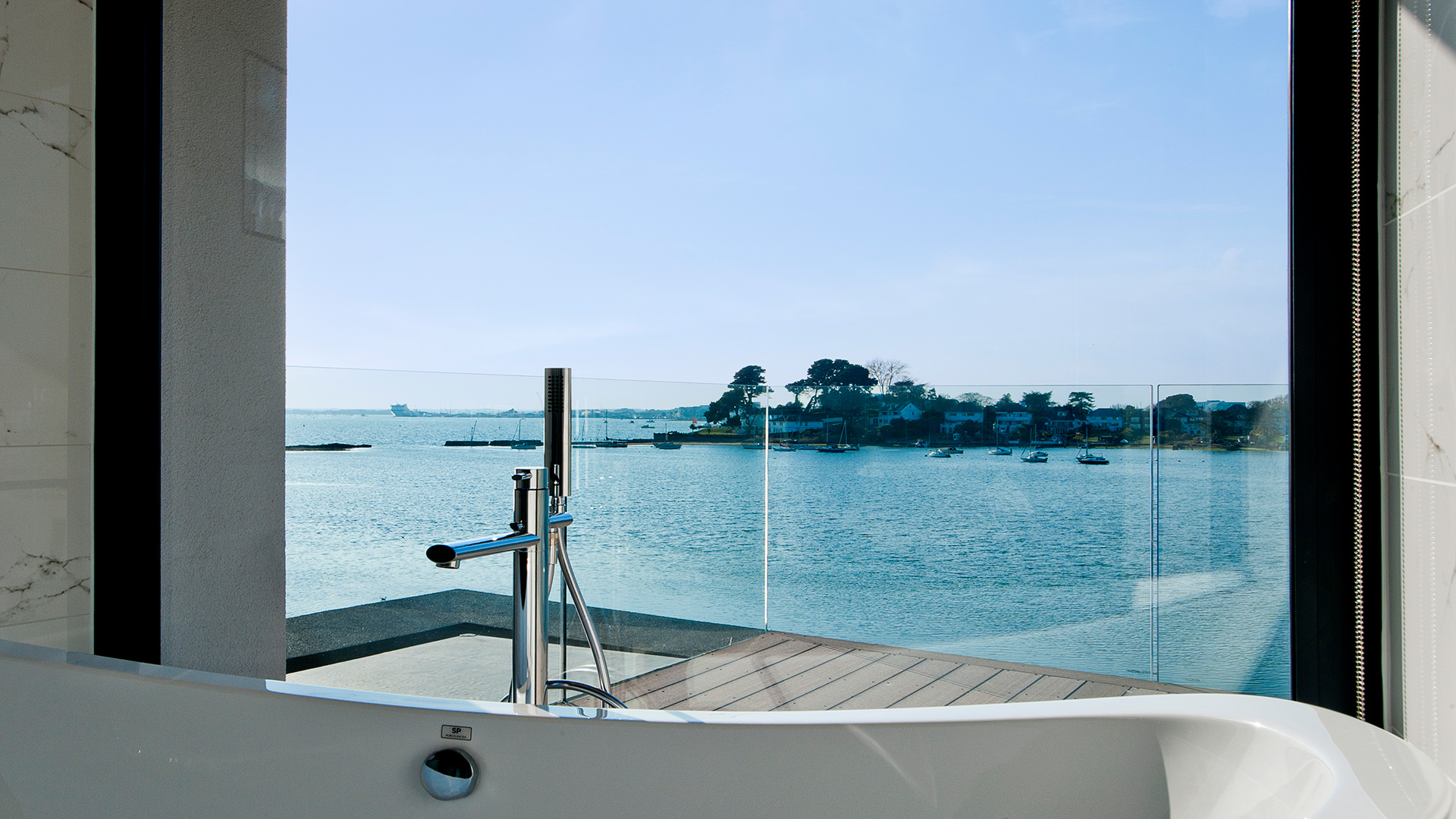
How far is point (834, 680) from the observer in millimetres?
2027

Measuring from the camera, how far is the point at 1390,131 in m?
0.93

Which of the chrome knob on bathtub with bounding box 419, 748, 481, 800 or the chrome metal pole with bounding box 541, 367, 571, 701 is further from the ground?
the chrome metal pole with bounding box 541, 367, 571, 701

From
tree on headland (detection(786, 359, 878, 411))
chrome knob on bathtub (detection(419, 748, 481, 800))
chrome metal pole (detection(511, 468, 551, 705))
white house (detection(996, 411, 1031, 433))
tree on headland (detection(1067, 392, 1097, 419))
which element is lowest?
chrome knob on bathtub (detection(419, 748, 481, 800))

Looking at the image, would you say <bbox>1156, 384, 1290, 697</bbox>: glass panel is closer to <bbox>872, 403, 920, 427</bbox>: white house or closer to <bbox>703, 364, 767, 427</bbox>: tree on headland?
<bbox>872, 403, 920, 427</bbox>: white house

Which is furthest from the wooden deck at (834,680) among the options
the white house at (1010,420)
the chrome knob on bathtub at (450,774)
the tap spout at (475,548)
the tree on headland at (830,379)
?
the chrome knob on bathtub at (450,774)

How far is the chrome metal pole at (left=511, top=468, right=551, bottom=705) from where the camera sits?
1343 millimetres

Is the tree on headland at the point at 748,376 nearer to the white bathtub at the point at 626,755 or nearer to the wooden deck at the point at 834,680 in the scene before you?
the wooden deck at the point at 834,680

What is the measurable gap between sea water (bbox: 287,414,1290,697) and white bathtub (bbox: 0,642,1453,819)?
0.48 meters

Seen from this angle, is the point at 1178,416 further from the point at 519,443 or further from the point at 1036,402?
the point at 519,443

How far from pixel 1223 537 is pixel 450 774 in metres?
1.30

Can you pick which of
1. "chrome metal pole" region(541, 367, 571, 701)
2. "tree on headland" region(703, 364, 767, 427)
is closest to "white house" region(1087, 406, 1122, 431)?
"tree on headland" region(703, 364, 767, 427)

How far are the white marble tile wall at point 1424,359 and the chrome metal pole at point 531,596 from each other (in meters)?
1.21

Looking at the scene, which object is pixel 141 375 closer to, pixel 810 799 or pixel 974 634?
pixel 810 799

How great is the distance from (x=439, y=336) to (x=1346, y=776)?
3527mm
